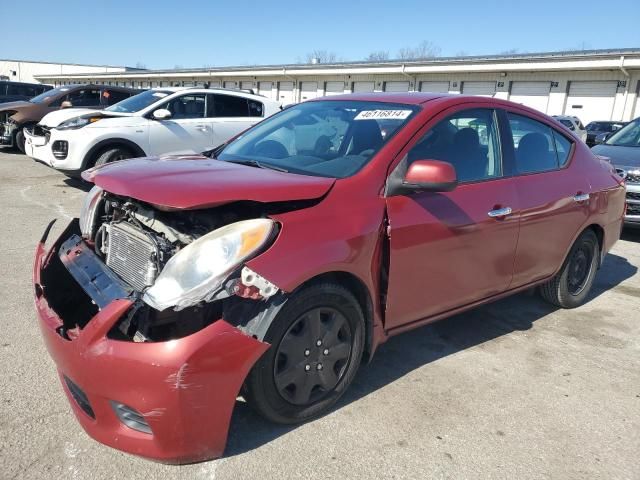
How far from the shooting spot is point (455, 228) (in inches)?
121

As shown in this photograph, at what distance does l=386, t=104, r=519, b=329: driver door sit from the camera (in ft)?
9.36

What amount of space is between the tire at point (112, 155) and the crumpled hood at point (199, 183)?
5.60 m

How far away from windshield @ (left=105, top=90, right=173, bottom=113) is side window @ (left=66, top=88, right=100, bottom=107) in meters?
4.26

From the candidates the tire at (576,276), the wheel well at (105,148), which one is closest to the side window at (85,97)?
the wheel well at (105,148)

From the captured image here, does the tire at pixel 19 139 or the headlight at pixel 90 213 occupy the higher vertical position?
the headlight at pixel 90 213

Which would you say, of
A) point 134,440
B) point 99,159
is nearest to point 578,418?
point 134,440

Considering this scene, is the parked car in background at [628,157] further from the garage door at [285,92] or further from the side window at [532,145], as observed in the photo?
the garage door at [285,92]

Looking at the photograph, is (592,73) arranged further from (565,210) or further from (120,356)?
(120,356)

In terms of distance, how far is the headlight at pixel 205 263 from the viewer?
2.10 meters

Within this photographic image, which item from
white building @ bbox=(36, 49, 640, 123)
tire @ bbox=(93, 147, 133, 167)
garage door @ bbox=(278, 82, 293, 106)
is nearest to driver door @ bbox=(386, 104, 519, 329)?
tire @ bbox=(93, 147, 133, 167)

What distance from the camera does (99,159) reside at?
808 centimetres

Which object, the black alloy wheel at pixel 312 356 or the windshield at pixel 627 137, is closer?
the black alloy wheel at pixel 312 356

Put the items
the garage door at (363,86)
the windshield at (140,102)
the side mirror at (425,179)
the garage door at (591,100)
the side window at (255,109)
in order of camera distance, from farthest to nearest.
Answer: the garage door at (363,86) < the garage door at (591,100) < the side window at (255,109) < the windshield at (140,102) < the side mirror at (425,179)

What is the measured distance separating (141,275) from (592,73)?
80.8ft
